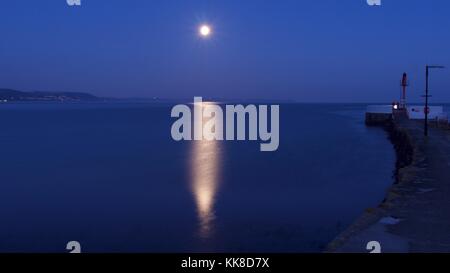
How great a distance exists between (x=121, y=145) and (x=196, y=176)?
73.0 feet

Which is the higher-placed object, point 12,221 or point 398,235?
point 398,235

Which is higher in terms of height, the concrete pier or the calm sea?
the concrete pier

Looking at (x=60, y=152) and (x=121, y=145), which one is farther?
(x=121, y=145)

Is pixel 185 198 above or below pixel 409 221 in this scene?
below

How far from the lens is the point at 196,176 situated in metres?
28.0

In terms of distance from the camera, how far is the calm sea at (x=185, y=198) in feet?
47.9

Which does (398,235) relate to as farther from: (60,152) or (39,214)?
(60,152)

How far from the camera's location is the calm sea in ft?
47.9

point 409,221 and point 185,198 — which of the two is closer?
point 409,221

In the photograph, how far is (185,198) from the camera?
21.2m

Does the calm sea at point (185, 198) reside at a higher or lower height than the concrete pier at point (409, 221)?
lower

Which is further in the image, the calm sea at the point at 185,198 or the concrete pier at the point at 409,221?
the calm sea at the point at 185,198

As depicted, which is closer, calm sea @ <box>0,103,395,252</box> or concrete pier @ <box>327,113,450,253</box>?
concrete pier @ <box>327,113,450,253</box>
